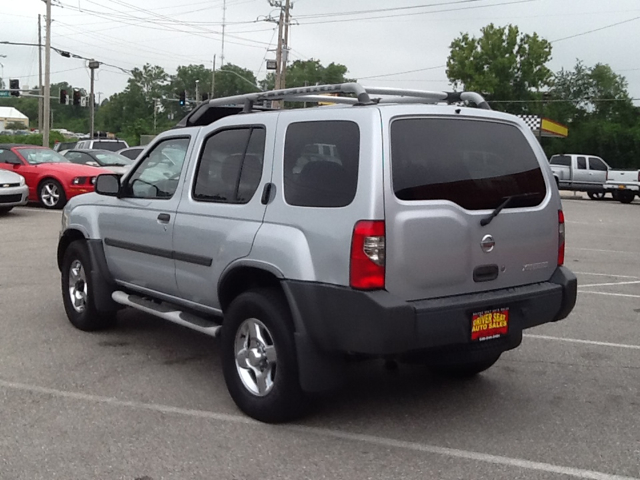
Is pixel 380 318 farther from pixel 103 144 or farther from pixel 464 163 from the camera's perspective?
pixel 103 144

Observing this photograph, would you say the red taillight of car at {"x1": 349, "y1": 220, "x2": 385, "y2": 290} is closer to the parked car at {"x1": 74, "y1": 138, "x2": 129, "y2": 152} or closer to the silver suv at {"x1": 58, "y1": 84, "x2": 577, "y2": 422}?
the silver suv at {"x1": 58, "y1": 84, "x2": 577, "y2": 422}

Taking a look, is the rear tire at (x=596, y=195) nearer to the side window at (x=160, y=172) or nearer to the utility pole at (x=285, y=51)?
the utility pole at (x=285, y=51)

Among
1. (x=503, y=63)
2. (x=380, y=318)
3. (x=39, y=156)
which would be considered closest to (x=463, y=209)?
(x=380, y=318)

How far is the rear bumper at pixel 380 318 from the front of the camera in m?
4.04

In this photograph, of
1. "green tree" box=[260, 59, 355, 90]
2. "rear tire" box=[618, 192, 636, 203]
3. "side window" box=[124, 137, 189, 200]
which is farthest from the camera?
"green tree" box=[260, 59, 355, 90]

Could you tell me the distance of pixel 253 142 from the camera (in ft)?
16.4

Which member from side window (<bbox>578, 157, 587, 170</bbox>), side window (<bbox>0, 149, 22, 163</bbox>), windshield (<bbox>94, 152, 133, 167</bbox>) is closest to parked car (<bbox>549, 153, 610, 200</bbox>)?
side window (<bbox>578, 157, 587, 170</bbox>)

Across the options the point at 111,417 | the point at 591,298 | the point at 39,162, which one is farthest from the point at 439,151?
the point at 39,162

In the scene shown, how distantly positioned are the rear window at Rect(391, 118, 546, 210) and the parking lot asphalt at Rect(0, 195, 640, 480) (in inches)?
53.3

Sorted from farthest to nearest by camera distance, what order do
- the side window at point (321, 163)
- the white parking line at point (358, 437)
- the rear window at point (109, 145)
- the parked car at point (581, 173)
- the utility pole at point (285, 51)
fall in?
the utility pole at point (285, 51)
the parked car at point (581, 173)
the rear window at point (109, 145)
the side window at point (321, 163)
the white parking line at point (358, 437)

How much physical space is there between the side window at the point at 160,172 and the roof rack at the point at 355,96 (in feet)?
1.49

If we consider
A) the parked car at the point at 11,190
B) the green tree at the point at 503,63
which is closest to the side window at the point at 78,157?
the parked car at the point at 11,190

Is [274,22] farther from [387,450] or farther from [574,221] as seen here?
[387,450]

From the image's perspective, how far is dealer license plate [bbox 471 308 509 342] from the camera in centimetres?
434
